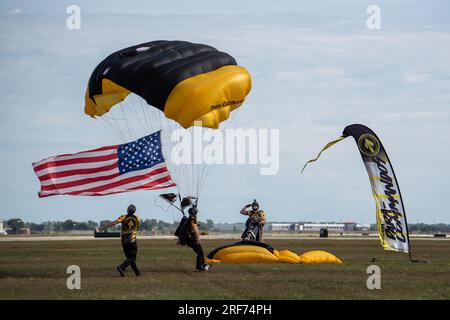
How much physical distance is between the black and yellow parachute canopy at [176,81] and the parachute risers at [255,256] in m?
5.21

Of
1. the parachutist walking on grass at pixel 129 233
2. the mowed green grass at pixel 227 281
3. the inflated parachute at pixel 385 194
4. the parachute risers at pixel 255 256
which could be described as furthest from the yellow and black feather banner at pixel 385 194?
the parachutist walking on grass at pixel 129 233

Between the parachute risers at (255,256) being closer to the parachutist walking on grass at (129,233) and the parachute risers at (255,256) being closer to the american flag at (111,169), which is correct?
the american flag at (111,169)

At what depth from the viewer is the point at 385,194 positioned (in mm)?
32281

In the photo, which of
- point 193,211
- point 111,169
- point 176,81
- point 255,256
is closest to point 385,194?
point 255,256

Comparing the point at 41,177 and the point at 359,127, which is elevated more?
the point at 359,127

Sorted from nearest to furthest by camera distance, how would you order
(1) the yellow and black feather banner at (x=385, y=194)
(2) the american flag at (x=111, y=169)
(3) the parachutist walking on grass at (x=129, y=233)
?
(3) the parachutist walking on grass at (x=129, y=233)
(1) the yellow and black feather banner at (x=385, y=194)
(2) the american flag at (x=111, y=169)

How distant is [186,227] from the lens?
2841 cm

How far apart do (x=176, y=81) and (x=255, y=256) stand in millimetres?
7751

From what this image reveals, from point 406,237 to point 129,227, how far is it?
1163 cm

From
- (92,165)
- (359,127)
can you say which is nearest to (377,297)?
(359,127)

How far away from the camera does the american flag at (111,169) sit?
32719 millimetres

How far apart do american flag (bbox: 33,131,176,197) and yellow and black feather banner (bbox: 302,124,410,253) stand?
7679mm

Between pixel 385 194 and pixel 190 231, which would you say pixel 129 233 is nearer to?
pixel 190 231
